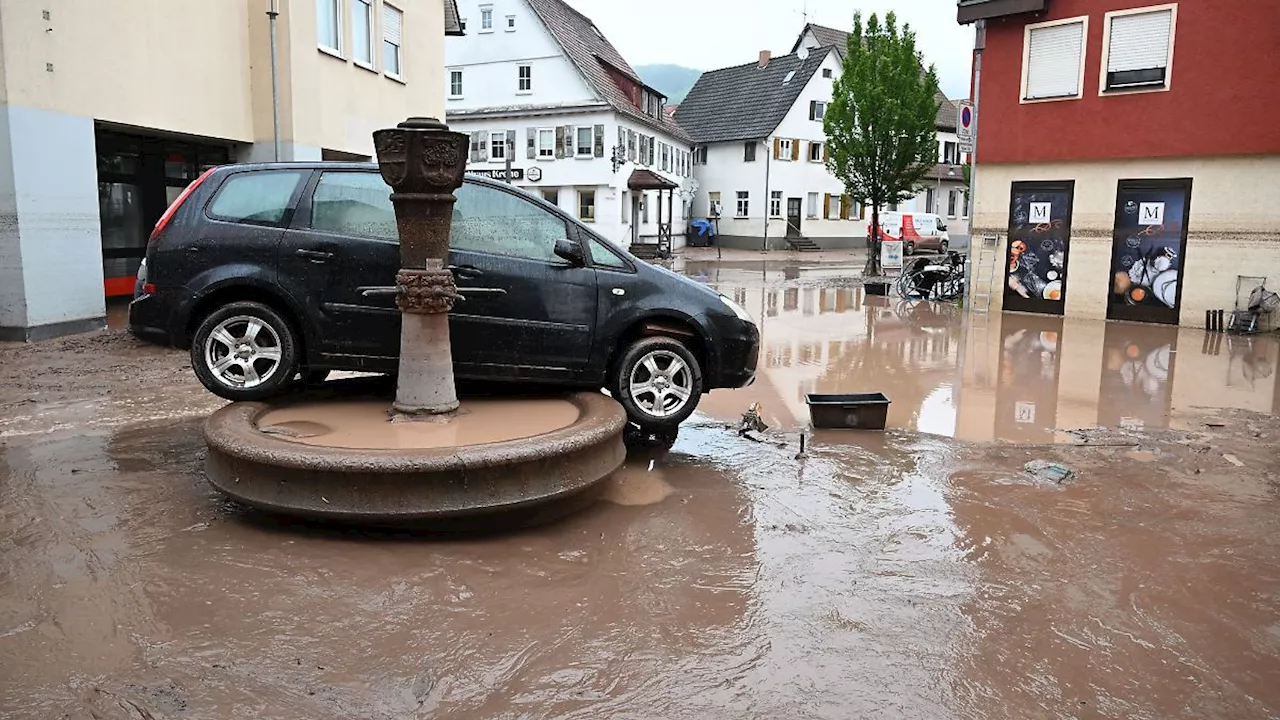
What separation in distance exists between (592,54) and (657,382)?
4021cm

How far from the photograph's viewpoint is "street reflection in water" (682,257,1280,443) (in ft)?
29.8

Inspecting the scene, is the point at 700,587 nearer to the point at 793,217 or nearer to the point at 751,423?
the point at 751,423

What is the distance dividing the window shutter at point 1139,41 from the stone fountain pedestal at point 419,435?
49.5 feet

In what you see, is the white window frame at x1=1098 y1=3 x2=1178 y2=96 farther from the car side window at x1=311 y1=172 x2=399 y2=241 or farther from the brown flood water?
the car side window at x1=311 y1=172 x2=399 y2=241

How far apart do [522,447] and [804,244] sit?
46479mm

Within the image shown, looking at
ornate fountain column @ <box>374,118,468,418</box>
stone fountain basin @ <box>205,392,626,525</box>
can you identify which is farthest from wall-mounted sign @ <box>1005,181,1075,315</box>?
stone fountain basin @ <box>205,392,626,525</box>

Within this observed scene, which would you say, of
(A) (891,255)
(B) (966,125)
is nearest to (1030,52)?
(B) (966,125)

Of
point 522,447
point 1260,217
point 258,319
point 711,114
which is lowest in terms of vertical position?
point 522,447

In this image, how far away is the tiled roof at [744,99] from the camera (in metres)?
50.3

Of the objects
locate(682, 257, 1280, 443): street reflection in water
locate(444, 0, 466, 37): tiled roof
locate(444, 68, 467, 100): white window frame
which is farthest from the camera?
locate(444, 68, 467, 100): white window frame

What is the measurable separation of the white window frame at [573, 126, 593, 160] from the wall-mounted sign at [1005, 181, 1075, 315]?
2572 cm

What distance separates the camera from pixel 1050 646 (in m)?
4.18

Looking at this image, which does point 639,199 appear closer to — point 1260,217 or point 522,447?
point 1260,217

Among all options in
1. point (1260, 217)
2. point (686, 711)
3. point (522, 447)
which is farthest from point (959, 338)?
point (686, 711)
